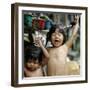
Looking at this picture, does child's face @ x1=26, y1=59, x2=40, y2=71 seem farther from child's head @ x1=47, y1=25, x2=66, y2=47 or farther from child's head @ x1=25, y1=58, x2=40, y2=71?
child's head @ x1=47, y1=25, x2=66, y2=47

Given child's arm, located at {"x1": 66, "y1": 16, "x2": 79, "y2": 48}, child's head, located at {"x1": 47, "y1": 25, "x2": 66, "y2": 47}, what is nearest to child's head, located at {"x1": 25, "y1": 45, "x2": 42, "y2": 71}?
child's head, located at {"x1": 47, "y1": 25, "x2": 66, "y2": 47}

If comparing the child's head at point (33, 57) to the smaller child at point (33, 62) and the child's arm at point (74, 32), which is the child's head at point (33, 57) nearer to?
the smaller child at point (33, 62)

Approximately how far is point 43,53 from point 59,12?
1.02 feet

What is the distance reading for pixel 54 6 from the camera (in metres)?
1.98

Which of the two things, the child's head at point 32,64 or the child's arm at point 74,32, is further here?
the child's arm at point 74,32

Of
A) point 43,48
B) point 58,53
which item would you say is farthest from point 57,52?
point 43,48

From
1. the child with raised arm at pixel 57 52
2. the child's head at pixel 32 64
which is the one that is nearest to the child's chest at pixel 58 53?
the child with raised arm at pixel 57 52

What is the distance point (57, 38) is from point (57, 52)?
10cm

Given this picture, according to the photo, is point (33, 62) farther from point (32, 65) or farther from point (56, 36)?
point (56, 36)


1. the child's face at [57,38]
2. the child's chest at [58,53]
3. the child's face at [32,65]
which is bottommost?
the child's face at [32,65]

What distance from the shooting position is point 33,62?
1928 mm

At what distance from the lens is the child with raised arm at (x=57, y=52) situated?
6.47 feet

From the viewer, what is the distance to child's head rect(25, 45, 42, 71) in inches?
75.2

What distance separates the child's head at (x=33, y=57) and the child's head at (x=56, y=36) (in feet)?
0.39
